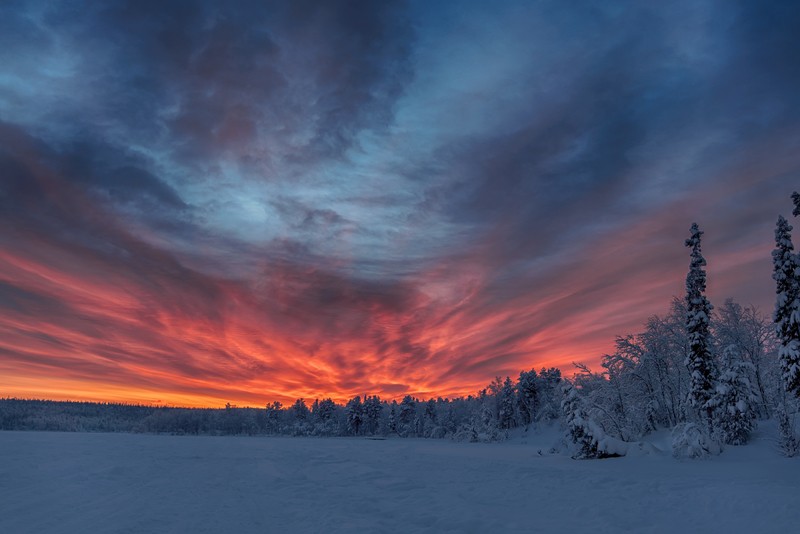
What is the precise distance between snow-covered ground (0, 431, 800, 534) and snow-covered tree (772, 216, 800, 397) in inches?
213

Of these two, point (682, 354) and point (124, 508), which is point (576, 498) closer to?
point (124, 508)

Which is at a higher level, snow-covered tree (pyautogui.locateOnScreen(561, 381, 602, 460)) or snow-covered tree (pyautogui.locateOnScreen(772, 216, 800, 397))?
snow-covered tree (pyautogui.locateOnScreen(772, 216, 800, 397))

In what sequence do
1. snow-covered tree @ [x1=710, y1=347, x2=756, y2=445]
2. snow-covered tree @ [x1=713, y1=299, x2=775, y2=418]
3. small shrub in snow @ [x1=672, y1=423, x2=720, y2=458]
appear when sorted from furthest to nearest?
snow-covered tree @ [x1=713, y1=299, x2=775, y2=418]
snow-covered tree @ [x1=710, y1=347, x2=756, y2=445]
small shrub in snow @ [x1=672, y1=423, x2=720, y2=458]

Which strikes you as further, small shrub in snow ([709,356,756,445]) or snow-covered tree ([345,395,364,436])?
snow-covered tree ([345,395,364,436])

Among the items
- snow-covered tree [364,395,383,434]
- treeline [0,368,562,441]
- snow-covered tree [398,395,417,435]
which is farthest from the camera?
snow-covered tree [364,395,383,434]

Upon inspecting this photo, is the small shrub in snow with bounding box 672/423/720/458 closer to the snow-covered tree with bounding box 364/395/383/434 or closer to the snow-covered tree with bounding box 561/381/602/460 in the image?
the snow-covered tree with bounding box 561/381/602/460

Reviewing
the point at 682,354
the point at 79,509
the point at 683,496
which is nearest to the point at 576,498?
the point at 683,496

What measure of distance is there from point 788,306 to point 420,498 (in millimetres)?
27246

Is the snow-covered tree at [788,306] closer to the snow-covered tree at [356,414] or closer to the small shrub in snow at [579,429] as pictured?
the small shrub in snow at [579,429]

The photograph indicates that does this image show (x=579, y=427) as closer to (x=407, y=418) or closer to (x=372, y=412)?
(x=407, y=418)

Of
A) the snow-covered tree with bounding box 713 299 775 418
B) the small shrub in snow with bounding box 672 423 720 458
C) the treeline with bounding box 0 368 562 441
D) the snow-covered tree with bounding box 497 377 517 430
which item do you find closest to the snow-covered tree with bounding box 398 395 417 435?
the treeline with bounding box 0 368 562 441

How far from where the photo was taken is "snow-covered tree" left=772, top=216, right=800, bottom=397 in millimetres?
28766

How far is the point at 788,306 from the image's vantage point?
29484 millimetres

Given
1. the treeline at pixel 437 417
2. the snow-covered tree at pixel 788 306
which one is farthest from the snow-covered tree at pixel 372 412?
the snow-covered tree at pixel 788 306
